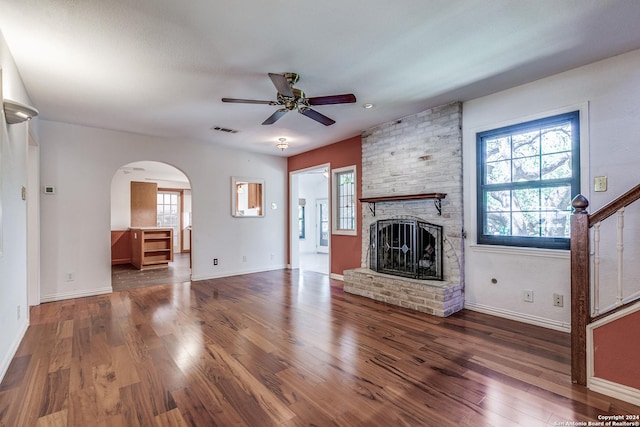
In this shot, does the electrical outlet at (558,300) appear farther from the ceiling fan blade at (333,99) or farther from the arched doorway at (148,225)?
the arched doorway at (148,225)

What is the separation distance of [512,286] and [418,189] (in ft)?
5.39

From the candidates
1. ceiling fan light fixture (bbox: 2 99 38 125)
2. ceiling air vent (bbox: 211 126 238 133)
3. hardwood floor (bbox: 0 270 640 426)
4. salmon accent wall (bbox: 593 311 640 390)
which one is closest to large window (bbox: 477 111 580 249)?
hardwood floor (bbox: 0 270 640 426)

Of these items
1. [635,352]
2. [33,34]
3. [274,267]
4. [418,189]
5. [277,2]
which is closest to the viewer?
[635,352]

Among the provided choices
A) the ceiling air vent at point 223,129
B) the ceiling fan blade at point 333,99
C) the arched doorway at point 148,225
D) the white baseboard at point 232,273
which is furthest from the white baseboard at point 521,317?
the arched doorway at point 148,225

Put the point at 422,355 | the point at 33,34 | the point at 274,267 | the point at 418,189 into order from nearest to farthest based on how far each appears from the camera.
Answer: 1. the point at 33,34
2. the point at 422,355
3. the point at 418,189
4. the point at 274,267

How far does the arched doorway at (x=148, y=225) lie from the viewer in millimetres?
6453

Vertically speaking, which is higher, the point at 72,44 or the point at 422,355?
the point at 72,44

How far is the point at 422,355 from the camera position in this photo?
254 centimetres

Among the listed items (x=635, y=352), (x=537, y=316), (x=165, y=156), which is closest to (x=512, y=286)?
(x=537, y=316)

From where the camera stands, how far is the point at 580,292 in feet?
6.90

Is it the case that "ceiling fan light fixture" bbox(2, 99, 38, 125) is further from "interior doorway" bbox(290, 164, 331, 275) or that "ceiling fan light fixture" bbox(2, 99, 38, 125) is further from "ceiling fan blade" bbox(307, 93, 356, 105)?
"interior doorway" bbox(290, 164, 331, 275)

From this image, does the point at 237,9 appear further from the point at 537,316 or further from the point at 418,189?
the point at 537,316

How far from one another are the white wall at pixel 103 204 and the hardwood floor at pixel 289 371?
93cm

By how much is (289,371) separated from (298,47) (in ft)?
8.59
